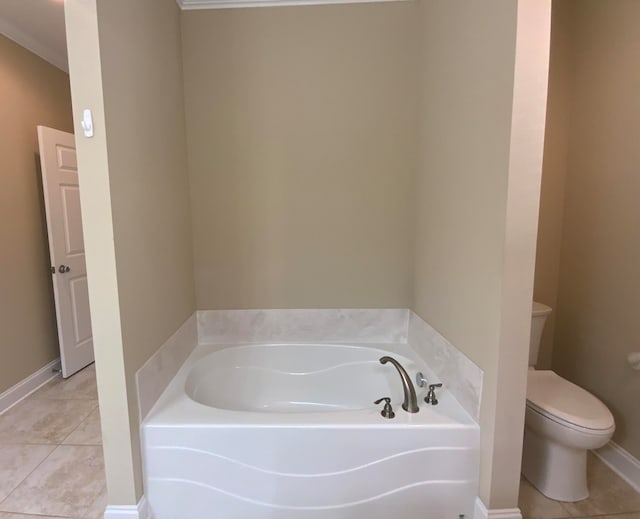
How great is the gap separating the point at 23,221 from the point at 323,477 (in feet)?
8.89

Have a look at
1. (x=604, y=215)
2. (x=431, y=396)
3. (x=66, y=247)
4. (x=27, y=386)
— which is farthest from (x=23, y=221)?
(x=604, y=215)

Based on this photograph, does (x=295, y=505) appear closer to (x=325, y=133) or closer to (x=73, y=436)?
(x=73, y=436)

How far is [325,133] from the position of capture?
2.05m

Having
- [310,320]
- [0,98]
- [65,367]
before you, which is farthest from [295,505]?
[0,98]

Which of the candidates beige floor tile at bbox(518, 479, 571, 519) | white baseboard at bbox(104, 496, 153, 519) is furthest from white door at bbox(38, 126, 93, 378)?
beige floor tile at bbox(518, 479, 571, 519)

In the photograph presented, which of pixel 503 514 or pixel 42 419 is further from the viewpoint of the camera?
pixel 42 419

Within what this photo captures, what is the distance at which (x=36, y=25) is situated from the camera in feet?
7.55

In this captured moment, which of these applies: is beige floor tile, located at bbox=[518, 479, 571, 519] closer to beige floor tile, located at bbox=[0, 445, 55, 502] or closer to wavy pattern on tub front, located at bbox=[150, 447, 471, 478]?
wavy pattern on tub front, located at bbox=[150, 447, 471, 478]

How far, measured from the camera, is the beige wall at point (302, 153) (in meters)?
1.98

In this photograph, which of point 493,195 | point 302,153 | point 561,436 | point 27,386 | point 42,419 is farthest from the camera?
point 27,386

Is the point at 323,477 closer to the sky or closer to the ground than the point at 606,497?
closer to the sky

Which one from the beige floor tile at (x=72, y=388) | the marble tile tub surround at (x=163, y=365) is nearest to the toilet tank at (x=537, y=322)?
the marble tile tub surround at (x=163, y=365)

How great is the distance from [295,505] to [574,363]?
1818mm

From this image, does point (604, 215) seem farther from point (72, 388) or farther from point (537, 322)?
point (72, 388)
